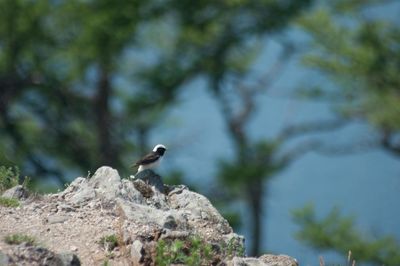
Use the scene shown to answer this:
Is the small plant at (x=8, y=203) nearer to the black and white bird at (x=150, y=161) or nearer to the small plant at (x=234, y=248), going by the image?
the small plant at (x=234, y=248)

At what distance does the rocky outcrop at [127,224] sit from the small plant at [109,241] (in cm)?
1

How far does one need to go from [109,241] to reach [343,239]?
33739mm

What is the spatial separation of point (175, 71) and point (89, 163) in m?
4.79

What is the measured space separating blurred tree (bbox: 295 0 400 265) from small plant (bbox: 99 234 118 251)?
28573 millimetres

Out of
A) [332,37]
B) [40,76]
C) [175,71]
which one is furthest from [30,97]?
[332,37]

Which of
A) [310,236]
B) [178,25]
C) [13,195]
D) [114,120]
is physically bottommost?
[13,195]

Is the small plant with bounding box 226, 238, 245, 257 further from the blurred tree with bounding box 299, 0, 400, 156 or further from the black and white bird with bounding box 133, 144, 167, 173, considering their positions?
the blurred tree with bounding box 299, 0, 400, 156

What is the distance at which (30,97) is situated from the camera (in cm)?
4244

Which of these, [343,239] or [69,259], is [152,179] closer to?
[69,259]

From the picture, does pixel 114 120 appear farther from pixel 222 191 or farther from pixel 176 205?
pixel 176 205

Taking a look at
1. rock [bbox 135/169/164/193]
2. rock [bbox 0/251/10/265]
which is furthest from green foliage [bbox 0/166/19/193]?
rock [bbox 0/251/10/265]

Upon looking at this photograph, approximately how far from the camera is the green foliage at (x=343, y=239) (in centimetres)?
4212

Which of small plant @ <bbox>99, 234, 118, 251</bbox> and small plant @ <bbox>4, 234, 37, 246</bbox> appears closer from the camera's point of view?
small plant @ <bbox>4, 234, 37, 246</bbox>

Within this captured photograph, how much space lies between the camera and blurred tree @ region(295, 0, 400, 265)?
1548 inches
